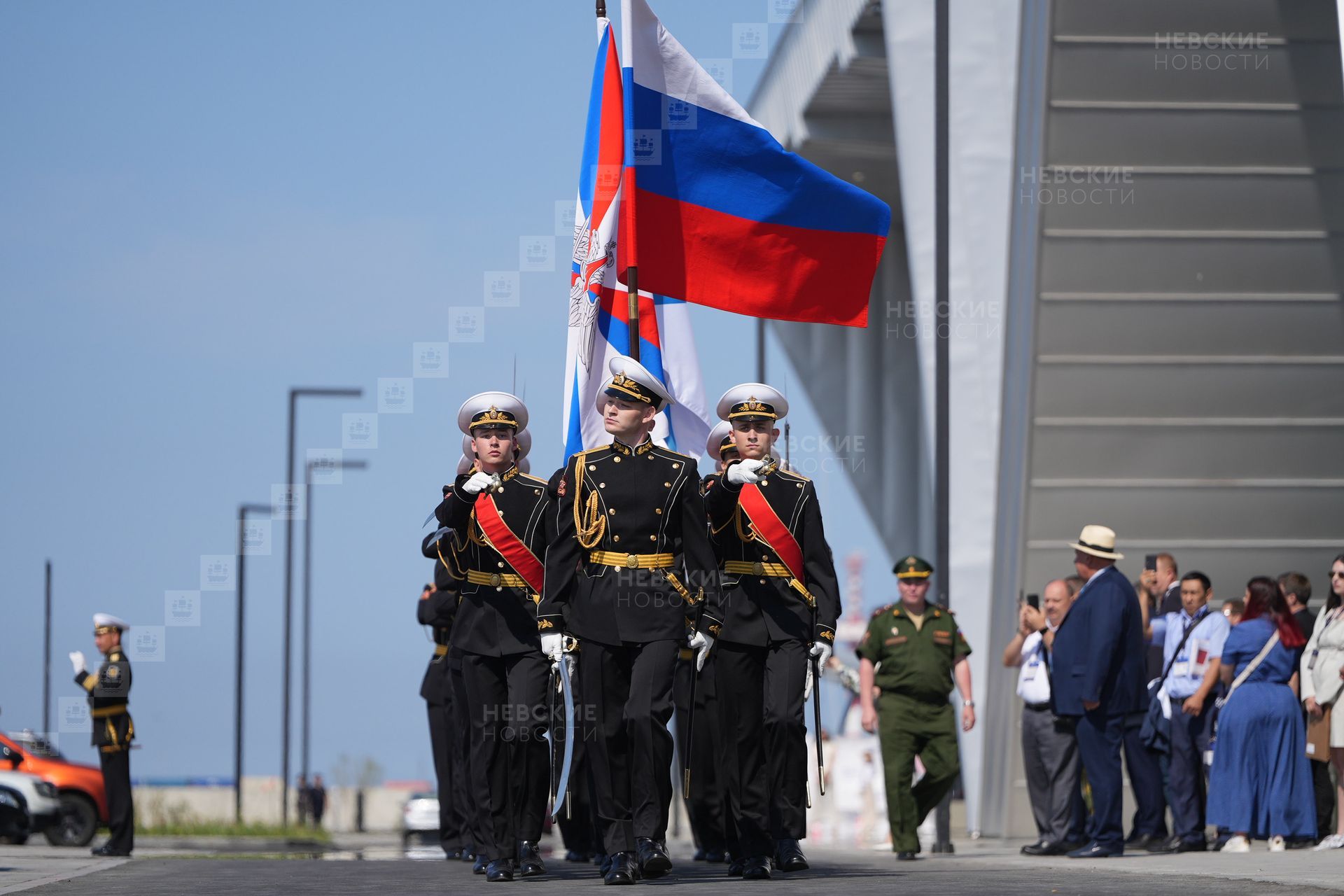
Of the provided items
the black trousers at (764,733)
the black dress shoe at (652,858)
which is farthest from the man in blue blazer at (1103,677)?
the black dress shoe at (652,858)

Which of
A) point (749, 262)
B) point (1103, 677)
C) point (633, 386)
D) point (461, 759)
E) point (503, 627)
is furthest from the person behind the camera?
point (749, 262)

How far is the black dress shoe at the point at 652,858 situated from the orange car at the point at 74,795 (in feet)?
48.3

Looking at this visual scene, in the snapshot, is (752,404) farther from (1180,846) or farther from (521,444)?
(1180,846)

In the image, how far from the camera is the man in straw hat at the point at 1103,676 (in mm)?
13180

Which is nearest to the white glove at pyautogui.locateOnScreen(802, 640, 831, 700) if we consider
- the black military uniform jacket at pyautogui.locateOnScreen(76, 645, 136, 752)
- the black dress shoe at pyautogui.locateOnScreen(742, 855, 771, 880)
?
the black dress shoe at pyautogui.locateOnScreen(742, 855, 771, 880)

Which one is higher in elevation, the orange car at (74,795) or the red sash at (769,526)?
the red sash at (769,526)

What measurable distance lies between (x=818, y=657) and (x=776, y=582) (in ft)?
1.44

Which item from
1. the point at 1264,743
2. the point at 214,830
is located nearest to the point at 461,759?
the point at 1264,743

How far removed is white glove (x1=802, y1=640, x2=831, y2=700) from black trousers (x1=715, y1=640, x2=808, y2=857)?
0.03m

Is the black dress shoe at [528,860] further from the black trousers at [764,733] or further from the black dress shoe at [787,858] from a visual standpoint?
the black dress shoe at [787,858]

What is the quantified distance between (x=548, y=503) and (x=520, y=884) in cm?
179

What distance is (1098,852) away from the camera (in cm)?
1331

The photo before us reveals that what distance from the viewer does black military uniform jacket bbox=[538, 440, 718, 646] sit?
9.67 meters

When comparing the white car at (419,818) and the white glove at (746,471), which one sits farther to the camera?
the white car at (419,818)
